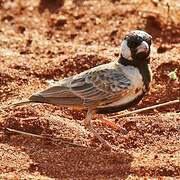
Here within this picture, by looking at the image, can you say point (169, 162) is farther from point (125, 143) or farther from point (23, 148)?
point (23, 148)

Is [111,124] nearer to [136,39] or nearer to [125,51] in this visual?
[125,51]

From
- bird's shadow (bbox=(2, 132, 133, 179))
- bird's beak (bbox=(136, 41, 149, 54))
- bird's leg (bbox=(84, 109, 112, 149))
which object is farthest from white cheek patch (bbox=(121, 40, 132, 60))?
bird's shadow (bbox=(2, 132, 133, 179))

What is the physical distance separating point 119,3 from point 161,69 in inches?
83.3

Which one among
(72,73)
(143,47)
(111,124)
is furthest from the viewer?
(72,73)

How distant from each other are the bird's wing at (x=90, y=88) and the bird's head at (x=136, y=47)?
0.46 ft

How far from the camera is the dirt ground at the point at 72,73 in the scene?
5285 millimetres

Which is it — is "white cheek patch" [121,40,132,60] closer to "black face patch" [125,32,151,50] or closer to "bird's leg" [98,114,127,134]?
"black face patch" [125,32,151,50]

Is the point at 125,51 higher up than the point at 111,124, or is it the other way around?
the point at 125,51

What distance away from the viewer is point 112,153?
5496 millimetres

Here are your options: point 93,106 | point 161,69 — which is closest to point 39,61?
point 161,69

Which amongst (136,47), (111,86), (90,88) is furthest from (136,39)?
(90,88)

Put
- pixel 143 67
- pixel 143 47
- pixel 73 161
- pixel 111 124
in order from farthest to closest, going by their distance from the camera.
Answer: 1. pixel 111 124
2. pixel 143 67
3. pixel 143 47
4. pixel 73 161

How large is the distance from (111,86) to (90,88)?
19 centimetres

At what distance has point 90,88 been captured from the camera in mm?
5766
